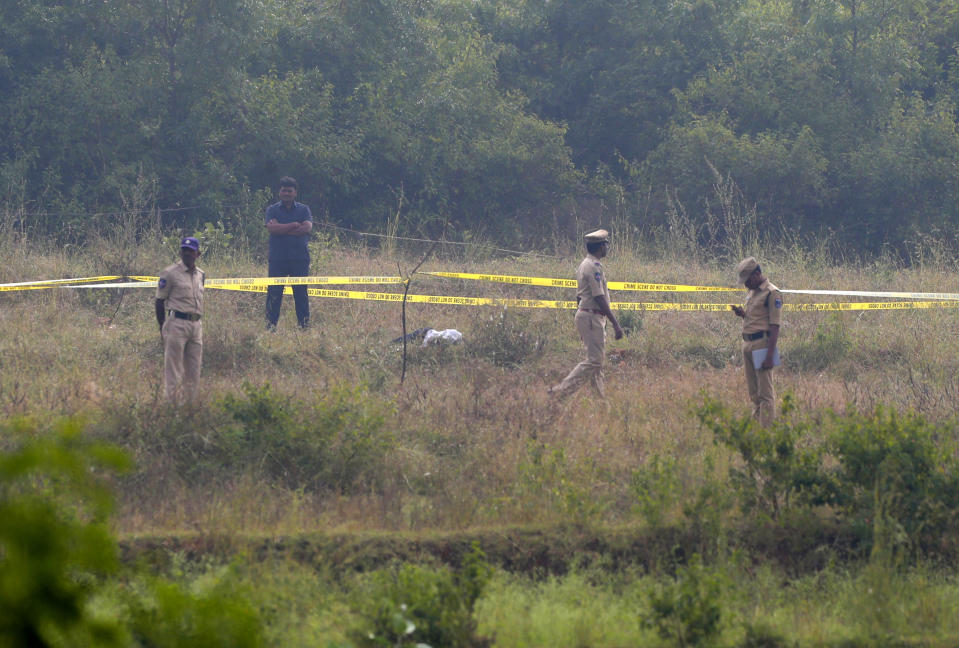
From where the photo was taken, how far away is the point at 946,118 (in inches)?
766

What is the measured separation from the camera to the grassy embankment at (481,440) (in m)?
5.52

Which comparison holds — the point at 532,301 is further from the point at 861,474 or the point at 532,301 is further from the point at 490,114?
the point at 490,114

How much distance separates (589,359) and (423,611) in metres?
4.82

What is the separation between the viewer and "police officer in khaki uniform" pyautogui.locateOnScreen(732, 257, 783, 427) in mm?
8148

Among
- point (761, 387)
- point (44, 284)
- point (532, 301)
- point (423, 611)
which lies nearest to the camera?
point (423, 611)

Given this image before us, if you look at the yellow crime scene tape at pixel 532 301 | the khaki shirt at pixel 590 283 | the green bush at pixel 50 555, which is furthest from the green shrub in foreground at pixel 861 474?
the yellow crime scene tape at pixel 532 301

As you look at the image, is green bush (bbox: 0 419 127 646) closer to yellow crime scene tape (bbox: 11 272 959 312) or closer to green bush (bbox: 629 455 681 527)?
green bush (bbox: 629 455 681 527)

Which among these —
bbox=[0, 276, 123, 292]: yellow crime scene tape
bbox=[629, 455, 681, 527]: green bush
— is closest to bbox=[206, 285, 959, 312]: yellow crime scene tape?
bbox=[0, 276, 123, 292]: yellow crime scene tape

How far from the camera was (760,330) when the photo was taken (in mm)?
8234

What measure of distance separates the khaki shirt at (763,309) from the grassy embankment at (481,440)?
91 cm

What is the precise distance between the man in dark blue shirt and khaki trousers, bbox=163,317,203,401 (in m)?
3.08

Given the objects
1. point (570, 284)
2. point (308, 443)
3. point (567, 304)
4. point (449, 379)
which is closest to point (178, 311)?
point (308, 443)

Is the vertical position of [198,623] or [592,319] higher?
[198,623]

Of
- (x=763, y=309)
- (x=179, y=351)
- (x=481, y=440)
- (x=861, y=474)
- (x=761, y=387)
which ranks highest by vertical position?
(x=763, y=309)
